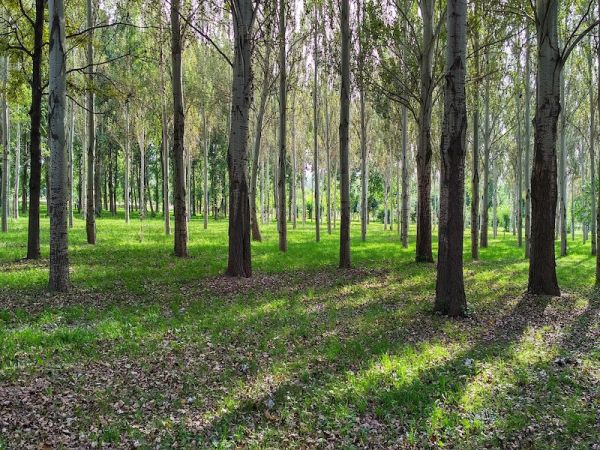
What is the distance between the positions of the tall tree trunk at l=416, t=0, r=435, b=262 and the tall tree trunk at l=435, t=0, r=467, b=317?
23.0 feet

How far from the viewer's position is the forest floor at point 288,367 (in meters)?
4.21

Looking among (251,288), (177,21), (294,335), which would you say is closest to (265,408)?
(294,335)

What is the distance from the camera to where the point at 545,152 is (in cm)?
988

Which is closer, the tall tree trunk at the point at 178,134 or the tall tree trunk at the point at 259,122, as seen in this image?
the tall tree trunk at the point at 178,134

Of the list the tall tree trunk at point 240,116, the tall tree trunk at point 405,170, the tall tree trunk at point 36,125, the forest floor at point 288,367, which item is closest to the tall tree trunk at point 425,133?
the forest floor at point 288,367

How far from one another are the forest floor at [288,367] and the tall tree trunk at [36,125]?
8.08 feet

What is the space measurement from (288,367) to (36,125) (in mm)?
10947

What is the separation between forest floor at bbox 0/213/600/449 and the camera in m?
4.21

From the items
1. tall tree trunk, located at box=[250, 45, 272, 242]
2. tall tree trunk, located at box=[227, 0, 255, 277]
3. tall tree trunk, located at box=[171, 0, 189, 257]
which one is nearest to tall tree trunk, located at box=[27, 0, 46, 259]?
tall tree trunk, located at box=[171, 0, 189, 257]

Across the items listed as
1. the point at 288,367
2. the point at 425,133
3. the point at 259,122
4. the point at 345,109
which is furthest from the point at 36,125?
the point at 425,133

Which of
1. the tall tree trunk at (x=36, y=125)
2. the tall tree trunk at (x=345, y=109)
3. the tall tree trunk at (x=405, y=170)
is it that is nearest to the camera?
the tall tree trunk at (x=36, y=125)

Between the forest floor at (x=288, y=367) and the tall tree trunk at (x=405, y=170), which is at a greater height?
the tall tree trunk at (x=405, y=170)

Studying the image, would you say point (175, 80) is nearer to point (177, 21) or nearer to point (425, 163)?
point (177, 21)

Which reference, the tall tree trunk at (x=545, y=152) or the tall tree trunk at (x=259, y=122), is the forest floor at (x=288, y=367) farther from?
the tall tree trunk at (x=259, y=122)
